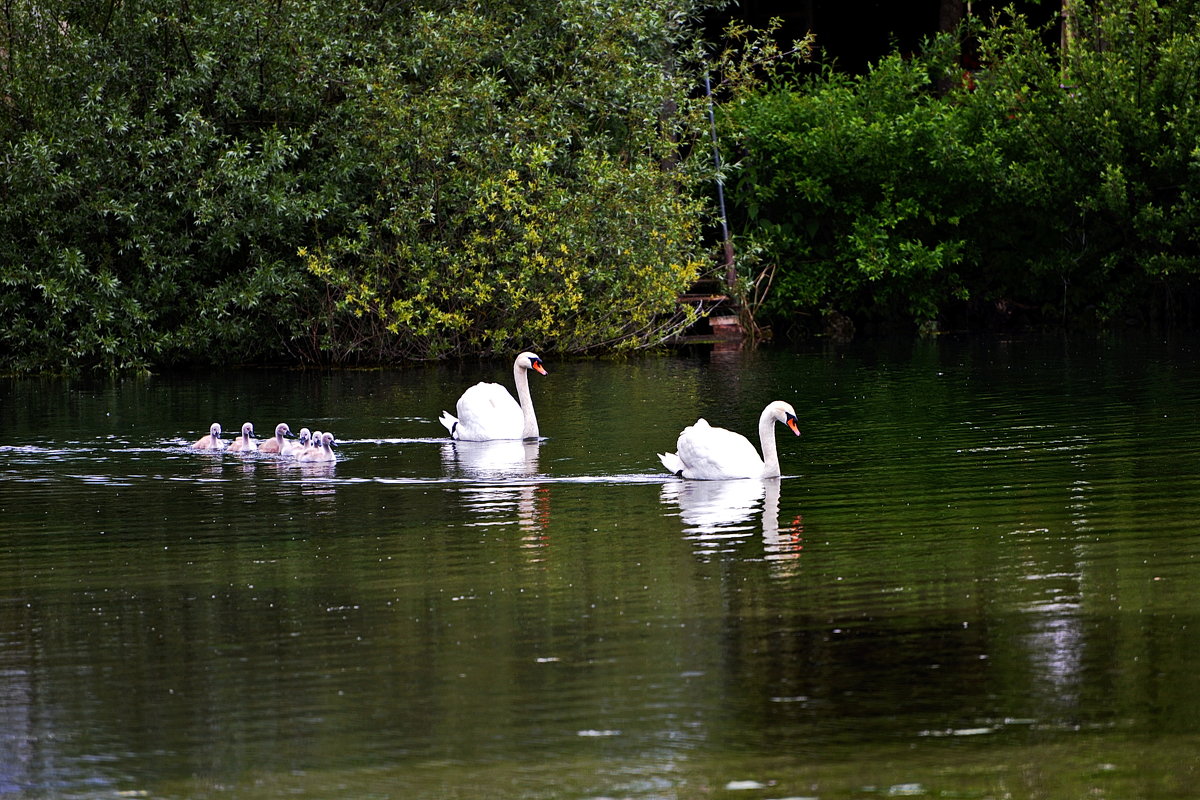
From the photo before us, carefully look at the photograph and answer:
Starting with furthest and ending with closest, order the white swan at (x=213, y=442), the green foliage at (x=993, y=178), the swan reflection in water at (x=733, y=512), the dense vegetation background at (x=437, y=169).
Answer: the green foliage at (x=993, y=178), the dense vegetation background at (x=437, y=169), the white swan at (x=213, y=442), the swan reflection in water at (x=733, y=512)

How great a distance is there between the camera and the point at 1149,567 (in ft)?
33.5

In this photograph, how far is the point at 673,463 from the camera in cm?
1505

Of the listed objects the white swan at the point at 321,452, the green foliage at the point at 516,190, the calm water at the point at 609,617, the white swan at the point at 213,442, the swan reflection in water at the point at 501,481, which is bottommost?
the calm water at the point at 609,617

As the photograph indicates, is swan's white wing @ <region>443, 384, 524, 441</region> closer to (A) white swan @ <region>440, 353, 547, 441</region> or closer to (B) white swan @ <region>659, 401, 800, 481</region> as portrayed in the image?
(A) white swan @ <region>440, 353, 547, 441</region>

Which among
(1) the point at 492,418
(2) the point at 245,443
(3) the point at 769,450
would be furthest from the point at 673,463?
(2) the point at 245,443

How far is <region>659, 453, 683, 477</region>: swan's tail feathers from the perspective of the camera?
1498cm

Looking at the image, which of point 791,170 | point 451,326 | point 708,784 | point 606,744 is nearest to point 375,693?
point 606,744

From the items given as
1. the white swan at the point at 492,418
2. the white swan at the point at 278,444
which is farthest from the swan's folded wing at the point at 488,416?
the white swan at the point at 278,444

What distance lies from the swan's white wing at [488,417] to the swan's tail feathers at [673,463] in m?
3.06

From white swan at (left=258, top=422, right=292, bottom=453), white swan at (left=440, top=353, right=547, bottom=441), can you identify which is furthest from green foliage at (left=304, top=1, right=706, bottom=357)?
white swan at (left=258, top=422, right=292, bottom=453)

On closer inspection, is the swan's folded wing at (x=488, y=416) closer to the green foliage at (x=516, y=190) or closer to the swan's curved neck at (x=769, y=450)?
the swan's curved neck at (x=769, y=450)

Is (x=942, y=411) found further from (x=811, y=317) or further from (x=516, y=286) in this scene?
(x=811, y=317)

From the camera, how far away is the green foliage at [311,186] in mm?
27125

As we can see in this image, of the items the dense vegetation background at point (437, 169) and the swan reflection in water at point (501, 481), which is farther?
the dense vegetation background at point (437, 169)
